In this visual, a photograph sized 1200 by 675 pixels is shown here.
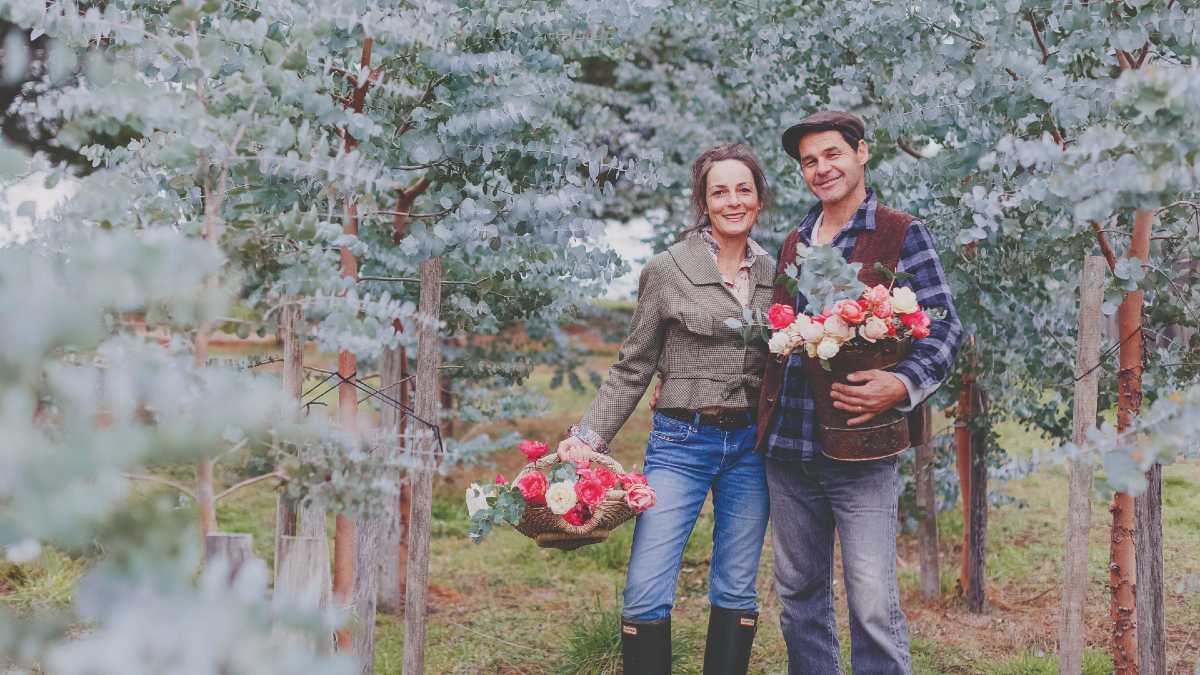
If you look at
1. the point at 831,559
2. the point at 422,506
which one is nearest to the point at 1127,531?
the point at 831,559

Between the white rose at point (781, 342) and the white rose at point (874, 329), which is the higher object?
the white rose at point (874, 329)

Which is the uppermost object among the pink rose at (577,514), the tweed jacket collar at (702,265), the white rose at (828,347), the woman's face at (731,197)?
the woman's face at (731,197)

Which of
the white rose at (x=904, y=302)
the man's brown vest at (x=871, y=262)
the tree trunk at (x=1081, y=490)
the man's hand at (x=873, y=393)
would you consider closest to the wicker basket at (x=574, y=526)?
the man's brown vest at (x=871, y=262)

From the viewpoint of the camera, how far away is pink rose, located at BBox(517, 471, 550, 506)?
2.90 m

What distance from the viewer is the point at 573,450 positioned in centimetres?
313

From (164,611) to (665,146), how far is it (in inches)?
208

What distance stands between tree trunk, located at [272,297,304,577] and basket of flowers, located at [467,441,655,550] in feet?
1.85

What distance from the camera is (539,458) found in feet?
10.3

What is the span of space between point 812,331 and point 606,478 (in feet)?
2.59

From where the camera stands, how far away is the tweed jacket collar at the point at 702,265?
313 centimetres

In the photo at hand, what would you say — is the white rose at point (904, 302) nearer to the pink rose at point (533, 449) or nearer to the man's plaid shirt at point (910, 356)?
the man's plaid shirt at point (910, 356)

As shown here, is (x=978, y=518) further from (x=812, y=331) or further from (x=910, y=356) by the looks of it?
(x=812, y=331)

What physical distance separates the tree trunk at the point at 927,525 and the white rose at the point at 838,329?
2.34m

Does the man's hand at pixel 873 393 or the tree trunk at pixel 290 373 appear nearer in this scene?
the tree trunk at pixel 290 373
